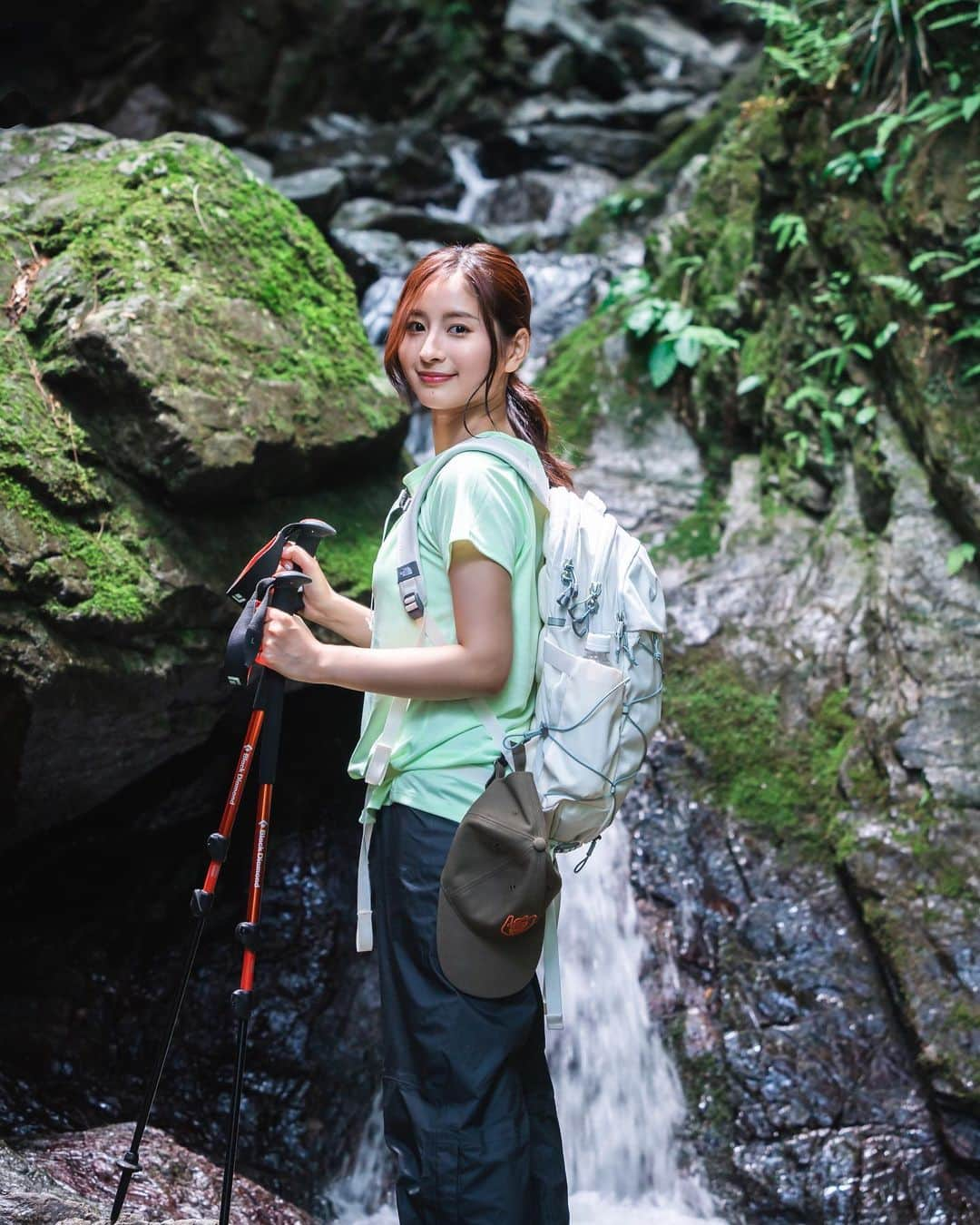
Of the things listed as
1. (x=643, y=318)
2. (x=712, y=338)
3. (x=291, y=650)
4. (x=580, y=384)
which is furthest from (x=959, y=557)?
(x=291, y=650)

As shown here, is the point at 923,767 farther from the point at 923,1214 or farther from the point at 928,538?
the point at 923,1214

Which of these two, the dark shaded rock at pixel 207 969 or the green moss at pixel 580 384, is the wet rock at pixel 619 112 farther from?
the dark shaded rock at pixel 207 969

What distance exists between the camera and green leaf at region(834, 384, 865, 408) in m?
6.51

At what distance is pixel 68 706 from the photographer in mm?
3848

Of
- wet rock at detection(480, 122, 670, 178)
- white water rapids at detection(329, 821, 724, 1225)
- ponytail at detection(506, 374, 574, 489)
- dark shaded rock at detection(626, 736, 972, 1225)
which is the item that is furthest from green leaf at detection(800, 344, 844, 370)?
wet rock at detection(480, 122, 670, 178)

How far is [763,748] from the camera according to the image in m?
5.84

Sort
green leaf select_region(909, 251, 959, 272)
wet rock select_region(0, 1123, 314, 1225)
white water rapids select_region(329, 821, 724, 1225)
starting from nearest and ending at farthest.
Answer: wet rock select_region(0, 1123, 314, 1225)
white water rapids select_region(329, 821, 724, 1225)
green leaf select_region(909, 251, 959, 272)

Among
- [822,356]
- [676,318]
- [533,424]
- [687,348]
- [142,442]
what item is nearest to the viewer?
[533,424]

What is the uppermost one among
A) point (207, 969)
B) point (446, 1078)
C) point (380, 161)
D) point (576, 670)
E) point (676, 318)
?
point (380, 161)

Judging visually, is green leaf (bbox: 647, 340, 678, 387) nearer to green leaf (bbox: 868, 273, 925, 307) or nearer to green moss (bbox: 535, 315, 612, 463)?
green moss (bbox: 535, 315, 612, 463)

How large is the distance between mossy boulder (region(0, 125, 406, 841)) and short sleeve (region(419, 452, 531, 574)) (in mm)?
1918

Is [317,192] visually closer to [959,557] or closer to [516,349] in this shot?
[959,557]

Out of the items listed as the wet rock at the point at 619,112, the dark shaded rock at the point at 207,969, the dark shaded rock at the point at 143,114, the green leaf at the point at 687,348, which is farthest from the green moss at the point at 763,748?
the dark shaded rock at the point at 143,114

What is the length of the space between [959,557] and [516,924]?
4.22 metres
